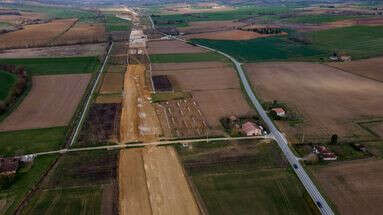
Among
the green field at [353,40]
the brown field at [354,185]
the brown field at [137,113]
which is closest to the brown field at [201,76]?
the brown field at [137,113]

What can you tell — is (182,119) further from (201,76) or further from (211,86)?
(201,76)

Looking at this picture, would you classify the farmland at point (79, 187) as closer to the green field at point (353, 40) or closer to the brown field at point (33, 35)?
the green field at point (353, 40)

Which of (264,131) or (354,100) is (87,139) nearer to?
(264,131)

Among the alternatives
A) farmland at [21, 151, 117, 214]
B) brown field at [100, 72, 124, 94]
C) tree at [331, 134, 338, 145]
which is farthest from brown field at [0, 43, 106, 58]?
tree at [331, 134, 338, 145]

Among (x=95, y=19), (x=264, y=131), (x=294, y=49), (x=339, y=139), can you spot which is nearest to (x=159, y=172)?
(x=264, y=131)

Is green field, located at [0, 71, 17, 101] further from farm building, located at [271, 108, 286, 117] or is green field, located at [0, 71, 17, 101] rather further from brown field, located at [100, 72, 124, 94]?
farm building, located at [271, 108, 286, 117]

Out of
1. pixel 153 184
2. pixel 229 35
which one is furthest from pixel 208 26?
pixel 153 184
